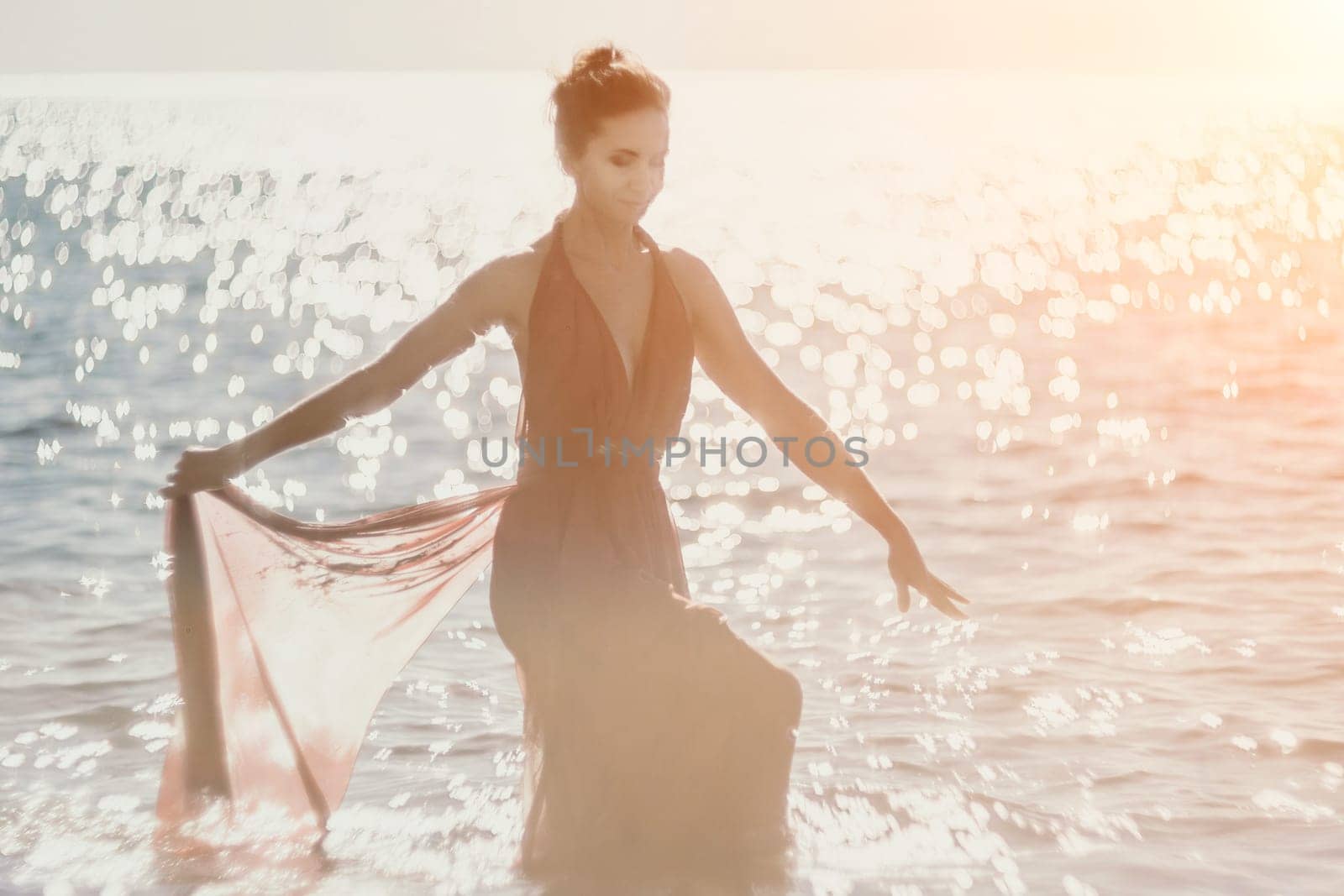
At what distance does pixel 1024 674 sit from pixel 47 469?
21.2 feet

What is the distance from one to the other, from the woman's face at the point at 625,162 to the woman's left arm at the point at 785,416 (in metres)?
0.22

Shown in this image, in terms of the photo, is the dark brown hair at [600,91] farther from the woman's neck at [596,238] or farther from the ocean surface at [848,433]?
the ocean surface at [848,433]

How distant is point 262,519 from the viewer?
159 inches

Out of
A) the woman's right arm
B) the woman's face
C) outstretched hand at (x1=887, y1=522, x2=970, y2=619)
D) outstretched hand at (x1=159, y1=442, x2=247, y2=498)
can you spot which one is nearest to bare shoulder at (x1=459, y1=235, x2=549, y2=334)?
the woman's right arm

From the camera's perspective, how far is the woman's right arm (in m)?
3.54

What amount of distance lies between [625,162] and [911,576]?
1.17 metres

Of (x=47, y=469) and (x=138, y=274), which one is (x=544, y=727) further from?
(x=138, y=274)

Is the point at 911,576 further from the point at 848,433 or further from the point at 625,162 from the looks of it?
the point at 848,433

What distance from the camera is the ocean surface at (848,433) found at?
453 centimetres

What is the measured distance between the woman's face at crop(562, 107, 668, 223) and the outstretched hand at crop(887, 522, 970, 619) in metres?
1.00

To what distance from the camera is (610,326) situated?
139 inches

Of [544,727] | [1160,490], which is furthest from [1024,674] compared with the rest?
[1160,490]

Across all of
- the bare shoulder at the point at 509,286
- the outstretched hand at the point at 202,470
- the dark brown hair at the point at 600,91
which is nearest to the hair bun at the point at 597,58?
the dark brown hair at the point at 600,91

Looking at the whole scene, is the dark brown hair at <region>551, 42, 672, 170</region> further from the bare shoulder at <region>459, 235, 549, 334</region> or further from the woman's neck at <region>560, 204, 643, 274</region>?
the bare shoulder at <region>459, 235, 549, 334</region>
